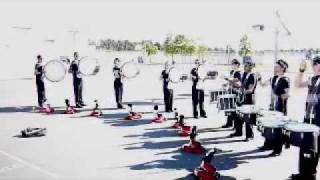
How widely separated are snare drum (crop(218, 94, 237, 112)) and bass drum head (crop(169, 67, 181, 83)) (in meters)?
4.31

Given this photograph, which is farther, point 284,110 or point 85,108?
point 85,108

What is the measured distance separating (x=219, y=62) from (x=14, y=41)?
40157 millimetres

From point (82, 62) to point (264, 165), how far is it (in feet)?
32.1

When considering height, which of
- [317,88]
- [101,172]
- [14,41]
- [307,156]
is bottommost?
[101,172]

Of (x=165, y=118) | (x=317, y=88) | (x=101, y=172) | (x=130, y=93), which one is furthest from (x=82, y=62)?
(x=317, y=88)

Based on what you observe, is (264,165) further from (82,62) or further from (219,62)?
(219,62)

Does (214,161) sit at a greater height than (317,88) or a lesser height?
lesser

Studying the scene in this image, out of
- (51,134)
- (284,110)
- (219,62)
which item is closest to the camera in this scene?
(284,110)

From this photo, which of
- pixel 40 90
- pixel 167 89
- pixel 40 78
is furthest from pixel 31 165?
pixel 40 90

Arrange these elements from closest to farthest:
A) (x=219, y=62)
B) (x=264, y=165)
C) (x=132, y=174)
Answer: (x=132, y=174) → (x=264, y=165) → (x=219, y=62)

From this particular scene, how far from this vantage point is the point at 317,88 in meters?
7.38

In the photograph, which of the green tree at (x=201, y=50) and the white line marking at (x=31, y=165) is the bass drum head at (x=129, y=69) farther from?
the green tree at (x=201, y=50)

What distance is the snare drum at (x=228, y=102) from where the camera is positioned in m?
11.2

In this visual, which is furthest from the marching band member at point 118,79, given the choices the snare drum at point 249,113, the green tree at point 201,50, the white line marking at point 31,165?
the green tree at point 201,50
